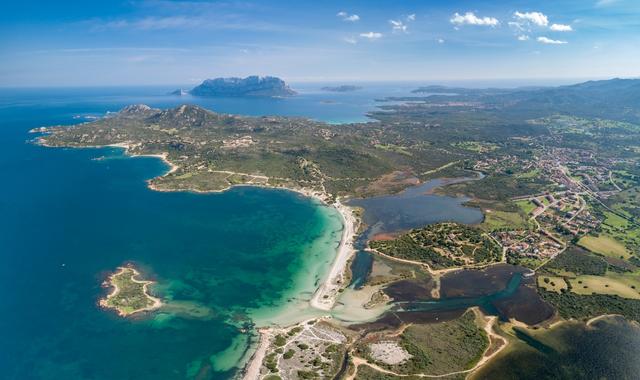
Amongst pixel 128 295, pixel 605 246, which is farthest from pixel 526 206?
pixel 128 295

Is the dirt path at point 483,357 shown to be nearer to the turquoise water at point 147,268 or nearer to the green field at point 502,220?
the turquoise water at point 147,268

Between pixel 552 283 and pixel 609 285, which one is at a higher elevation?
pixel 552 283

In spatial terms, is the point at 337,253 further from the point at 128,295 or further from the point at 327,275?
the point at 128,295

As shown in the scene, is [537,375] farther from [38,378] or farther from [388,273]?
[38,378]

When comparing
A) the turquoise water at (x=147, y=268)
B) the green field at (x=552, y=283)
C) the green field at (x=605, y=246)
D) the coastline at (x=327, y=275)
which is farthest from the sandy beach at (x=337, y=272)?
the green field at (x=605, y=246)

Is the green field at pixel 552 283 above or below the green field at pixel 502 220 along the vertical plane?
below

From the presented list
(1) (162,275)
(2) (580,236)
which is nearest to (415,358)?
(1) (162,275)

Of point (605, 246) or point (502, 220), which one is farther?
point (502, 220)
